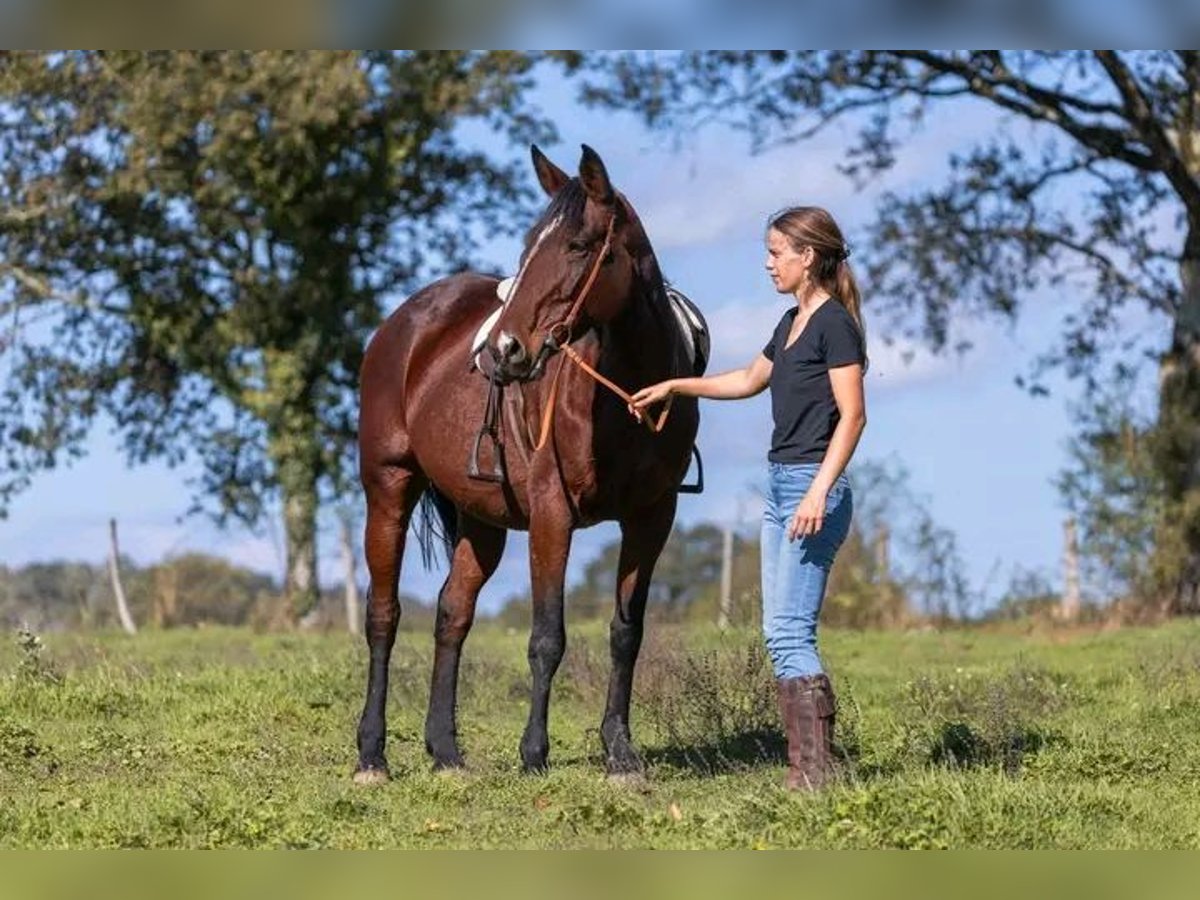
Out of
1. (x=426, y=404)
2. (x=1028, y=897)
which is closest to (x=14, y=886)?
(x=1028, y=897)

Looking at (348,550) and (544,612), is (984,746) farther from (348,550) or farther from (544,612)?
(348,550)

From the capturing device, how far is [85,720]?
33.8 feet

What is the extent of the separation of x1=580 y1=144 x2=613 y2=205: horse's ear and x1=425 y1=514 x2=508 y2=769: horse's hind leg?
7.89 feet

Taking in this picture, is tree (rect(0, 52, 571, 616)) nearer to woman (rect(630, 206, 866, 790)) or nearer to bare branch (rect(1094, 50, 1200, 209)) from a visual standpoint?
bare branch (rect(1094, 50, 1200, 209))

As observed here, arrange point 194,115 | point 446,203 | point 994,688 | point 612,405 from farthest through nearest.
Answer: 1. point 446,203
2. point 194,115
3. point 994,688
4. point 612,405

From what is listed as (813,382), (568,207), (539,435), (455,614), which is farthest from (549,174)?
(455,614)

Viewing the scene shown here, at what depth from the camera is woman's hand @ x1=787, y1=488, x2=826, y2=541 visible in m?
6.62

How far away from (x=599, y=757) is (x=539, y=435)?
73.4 inches

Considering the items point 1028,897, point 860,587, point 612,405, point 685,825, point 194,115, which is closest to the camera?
point 1028,897

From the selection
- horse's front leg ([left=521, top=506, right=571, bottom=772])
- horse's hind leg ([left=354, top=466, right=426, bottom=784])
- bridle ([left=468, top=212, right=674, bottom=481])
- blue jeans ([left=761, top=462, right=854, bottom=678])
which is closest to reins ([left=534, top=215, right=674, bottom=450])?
bridle ([left=468, top=212, right=674, bottom=481])

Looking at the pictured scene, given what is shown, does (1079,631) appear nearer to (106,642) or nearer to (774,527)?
(106,642)

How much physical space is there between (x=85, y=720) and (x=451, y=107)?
17343 millimetres

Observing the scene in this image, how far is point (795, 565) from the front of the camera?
271 inches

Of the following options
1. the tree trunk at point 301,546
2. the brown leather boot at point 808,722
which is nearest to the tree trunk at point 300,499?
the tree trunk at point 301,546
